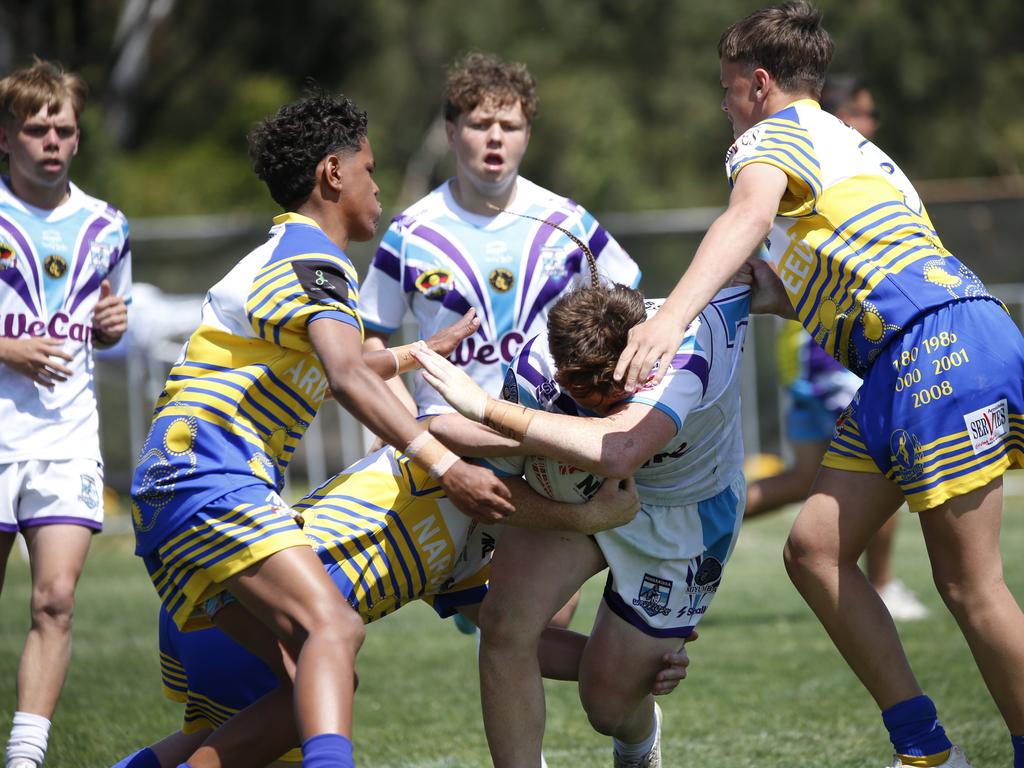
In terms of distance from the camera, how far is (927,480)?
3.54 m

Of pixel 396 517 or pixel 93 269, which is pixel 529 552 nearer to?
pixel 396 517

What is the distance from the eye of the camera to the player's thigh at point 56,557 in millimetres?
4504

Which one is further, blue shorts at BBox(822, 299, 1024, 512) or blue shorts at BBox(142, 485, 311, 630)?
blue shorts at BBox(822, 299, 1024, 512)

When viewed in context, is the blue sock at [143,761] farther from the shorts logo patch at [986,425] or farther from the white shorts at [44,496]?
the shorts logo patch at [986,425]

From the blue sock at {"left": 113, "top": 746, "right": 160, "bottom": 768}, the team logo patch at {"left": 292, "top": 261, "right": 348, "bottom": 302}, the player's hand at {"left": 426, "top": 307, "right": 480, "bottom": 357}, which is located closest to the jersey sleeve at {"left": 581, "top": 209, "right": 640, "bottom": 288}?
the player's hand at {"left": 426, "top": 307, "right": 480, "bottom": 357}

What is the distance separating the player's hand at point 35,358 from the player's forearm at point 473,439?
179 centimetres

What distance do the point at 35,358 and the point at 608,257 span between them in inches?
82.2

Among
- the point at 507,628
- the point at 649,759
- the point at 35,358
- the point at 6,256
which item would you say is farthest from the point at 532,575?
the point at 6,256

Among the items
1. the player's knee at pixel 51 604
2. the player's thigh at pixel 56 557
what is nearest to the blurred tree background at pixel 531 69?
the player's thigh at pixel 56 557

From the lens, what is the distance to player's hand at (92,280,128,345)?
4973 mm

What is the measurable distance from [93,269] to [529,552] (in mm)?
2206

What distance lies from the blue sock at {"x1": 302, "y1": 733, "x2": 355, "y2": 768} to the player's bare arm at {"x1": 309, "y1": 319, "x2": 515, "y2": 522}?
698 mm

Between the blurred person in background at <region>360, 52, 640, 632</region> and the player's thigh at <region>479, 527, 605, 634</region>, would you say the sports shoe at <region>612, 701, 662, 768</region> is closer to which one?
the player's thigh at <region>479, 527, 605, 634</region>

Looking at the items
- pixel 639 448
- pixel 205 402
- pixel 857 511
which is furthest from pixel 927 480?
pixel 205 402
